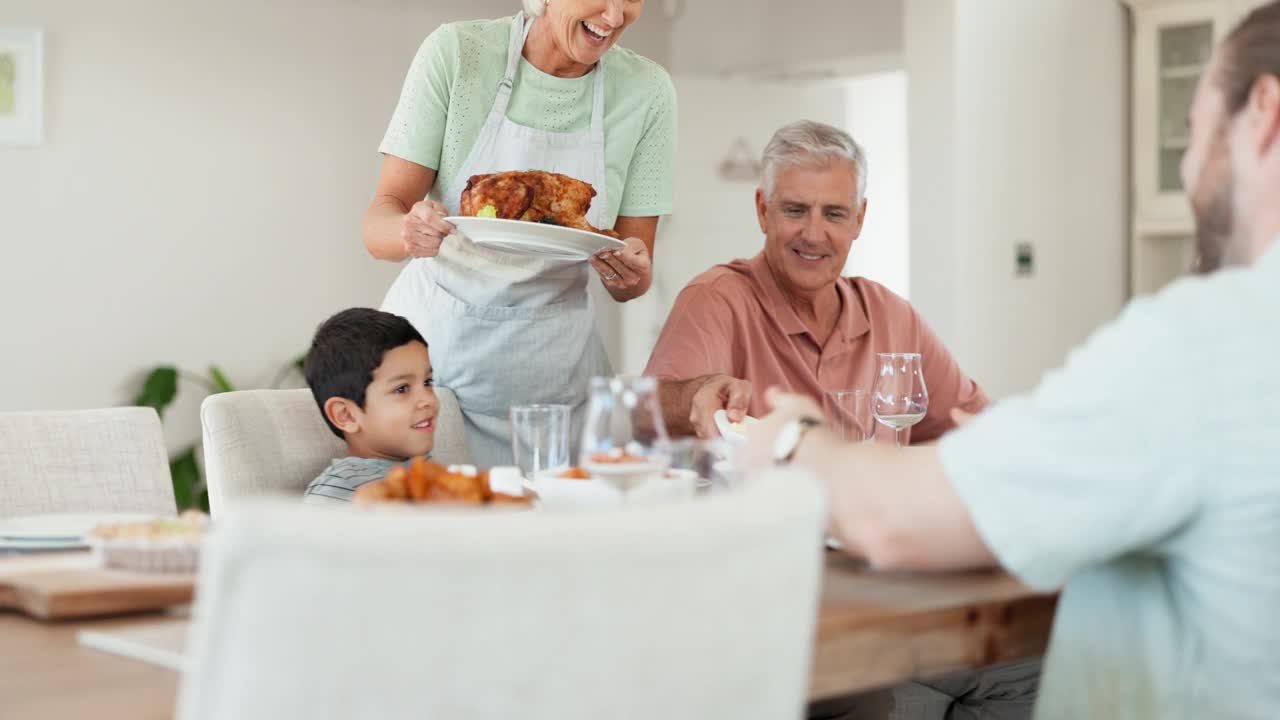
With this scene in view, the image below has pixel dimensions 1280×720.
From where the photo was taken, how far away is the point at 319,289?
17.9 ft

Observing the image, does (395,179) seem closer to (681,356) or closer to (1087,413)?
(681,356)

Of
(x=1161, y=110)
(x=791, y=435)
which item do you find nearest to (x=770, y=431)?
(x=791, y=435)

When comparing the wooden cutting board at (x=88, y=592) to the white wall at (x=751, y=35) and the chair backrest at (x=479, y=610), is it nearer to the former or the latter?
the chair backrest at (x=479, y=610)

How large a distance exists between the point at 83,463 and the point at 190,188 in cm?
341

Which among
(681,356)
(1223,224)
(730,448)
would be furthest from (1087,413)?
(681,356)

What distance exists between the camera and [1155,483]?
3.21 feet

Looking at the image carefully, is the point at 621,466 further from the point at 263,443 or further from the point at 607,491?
the point at 263,443

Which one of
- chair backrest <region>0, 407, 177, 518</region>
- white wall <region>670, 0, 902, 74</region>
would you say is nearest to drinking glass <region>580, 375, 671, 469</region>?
chair backrest <region>0, 407, 177, 518</region>

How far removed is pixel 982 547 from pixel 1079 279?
4.57 m

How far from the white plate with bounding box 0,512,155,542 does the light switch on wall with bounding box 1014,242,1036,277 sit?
13.1 ft

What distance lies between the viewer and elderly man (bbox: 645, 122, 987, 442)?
2504 mm

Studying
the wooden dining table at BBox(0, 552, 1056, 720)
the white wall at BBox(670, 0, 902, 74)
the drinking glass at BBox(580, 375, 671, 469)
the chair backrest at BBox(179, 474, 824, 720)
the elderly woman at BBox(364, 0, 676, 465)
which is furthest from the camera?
the white wall at BBox(670, 0, 902, 74)

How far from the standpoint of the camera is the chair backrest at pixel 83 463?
192 centimetres

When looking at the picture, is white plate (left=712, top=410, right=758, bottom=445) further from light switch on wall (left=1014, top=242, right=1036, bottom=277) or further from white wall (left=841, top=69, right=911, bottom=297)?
white wall (left=841, top=69, right=911, bottom=297)
